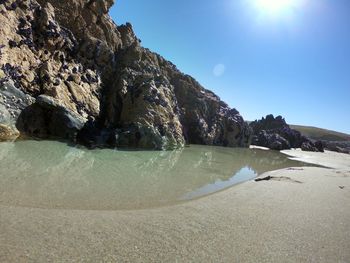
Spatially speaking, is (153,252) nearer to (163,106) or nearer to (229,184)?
(229,184)

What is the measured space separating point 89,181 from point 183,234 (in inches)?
209

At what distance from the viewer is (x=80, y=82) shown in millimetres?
26031

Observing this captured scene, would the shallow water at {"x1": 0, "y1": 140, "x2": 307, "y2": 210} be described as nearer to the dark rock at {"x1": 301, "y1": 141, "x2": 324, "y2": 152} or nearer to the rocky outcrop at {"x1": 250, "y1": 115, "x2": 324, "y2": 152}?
the rocky outcrop at {"x1": 250, "y1": 115, "x2": 324, "y2": 152}

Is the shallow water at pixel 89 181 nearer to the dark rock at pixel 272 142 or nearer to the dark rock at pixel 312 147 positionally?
the dark rock at pixel 272 142

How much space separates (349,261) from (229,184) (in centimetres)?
756

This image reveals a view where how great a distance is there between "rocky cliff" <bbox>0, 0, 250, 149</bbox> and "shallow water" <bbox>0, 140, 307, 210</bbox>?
206 inches

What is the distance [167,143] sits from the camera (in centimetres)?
2611

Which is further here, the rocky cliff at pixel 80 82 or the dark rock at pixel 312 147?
the dark rock at pixel 312 147

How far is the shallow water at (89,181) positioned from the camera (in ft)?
26.2

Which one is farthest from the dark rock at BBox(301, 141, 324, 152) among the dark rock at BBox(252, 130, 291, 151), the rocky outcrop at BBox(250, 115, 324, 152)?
the dark rock at BBox(252, 130, 291, 151)

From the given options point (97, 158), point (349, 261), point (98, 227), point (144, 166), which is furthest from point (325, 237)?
point (97, 158)

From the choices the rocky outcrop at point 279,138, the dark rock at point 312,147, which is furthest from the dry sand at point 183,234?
the dark rock at point 312,147

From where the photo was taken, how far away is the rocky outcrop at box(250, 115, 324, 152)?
158ft

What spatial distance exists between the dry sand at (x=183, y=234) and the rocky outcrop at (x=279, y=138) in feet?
132
